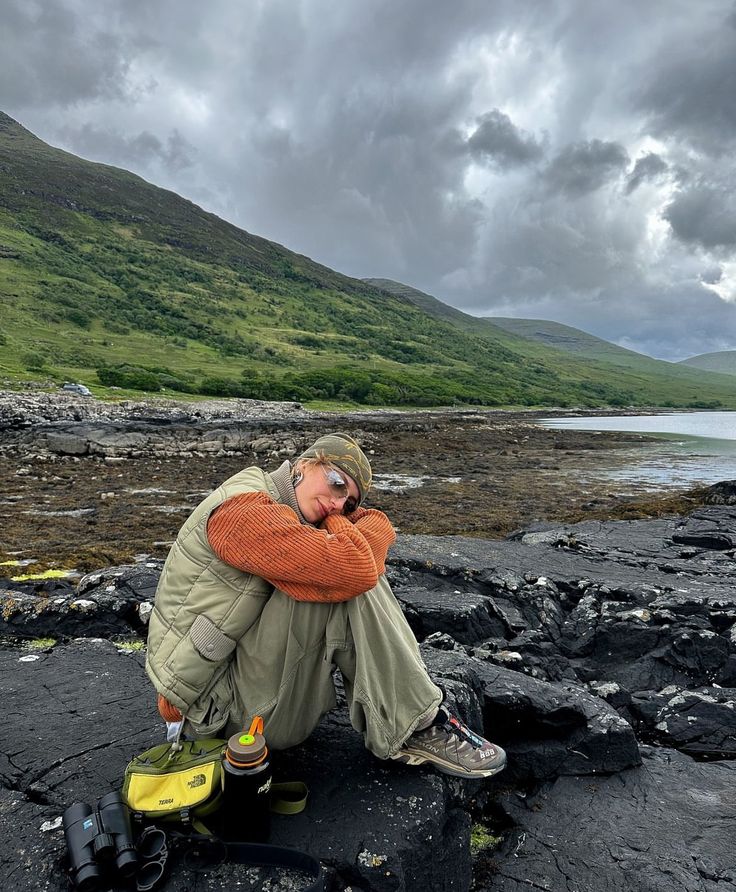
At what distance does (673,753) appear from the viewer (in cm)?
479

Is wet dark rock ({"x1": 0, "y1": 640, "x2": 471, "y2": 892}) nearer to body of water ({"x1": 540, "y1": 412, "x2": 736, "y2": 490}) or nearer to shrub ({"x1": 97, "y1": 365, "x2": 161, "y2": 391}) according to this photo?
body of water ({"x1": 540, "y1": 412, "x2": 736, "y2": 490})

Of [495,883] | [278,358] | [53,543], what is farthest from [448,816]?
[278,358]

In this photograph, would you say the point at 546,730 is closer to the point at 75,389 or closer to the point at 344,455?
the point at 344,455

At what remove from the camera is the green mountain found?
243 feet

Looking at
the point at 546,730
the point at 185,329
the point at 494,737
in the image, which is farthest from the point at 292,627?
the point at 185,329

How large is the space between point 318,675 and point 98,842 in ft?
4.43

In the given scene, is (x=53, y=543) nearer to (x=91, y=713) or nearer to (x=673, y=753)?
(x=91, y=713)

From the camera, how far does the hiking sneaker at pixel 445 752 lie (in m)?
3.47

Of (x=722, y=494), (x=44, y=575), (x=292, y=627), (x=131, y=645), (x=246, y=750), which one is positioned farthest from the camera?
(x=722, y=494)

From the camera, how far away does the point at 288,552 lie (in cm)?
299

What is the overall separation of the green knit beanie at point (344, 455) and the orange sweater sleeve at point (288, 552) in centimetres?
52

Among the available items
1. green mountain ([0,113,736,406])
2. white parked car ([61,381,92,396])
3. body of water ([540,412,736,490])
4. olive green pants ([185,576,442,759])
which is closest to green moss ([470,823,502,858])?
olive green pants ([185,576,442,759])

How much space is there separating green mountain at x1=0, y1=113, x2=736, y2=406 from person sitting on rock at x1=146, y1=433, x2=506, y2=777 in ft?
175

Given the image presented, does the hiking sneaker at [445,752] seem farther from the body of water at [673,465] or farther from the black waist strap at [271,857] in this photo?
the body of water at [673,465]
